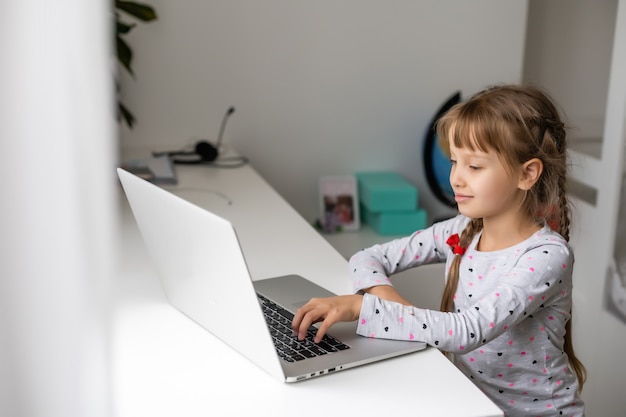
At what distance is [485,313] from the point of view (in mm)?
1024

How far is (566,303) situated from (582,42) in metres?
1.76

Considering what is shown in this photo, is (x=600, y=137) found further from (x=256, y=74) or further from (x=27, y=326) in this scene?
(x=27, y=326)

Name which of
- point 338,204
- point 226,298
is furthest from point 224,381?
point 338,204

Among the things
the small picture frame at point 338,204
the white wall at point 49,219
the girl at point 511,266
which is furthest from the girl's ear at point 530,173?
the small picture frame at point 338,204

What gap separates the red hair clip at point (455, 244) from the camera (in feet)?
4.07

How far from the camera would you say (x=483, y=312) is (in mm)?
1026

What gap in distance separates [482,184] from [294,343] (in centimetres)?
37

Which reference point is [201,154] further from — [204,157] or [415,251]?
[415,251]

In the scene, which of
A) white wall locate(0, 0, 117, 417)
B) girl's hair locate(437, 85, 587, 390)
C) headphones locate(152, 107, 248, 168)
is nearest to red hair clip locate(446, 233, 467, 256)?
girl's hair locate(437, 85, 587, 390)

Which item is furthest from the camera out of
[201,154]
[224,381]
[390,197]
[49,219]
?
[390,197]

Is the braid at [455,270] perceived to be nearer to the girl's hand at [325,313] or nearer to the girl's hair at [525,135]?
the girl's hair at [525,135]

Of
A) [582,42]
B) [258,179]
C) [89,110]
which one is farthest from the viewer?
[582,42]

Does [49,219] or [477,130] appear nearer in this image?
[49,219]

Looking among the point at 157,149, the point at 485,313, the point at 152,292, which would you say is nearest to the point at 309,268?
A: the point at 152,292
